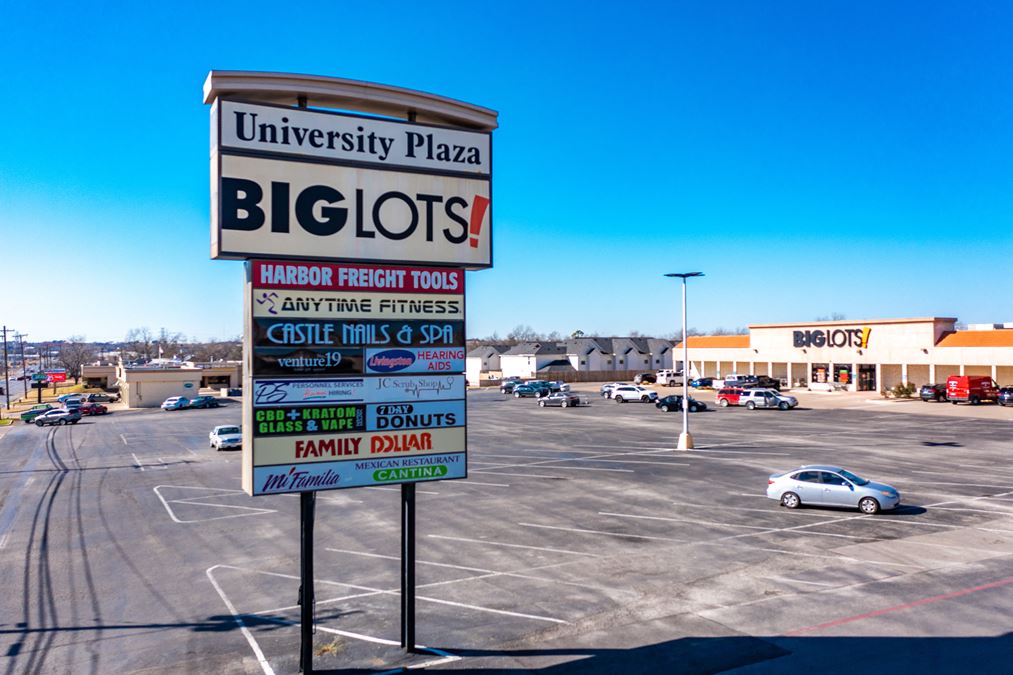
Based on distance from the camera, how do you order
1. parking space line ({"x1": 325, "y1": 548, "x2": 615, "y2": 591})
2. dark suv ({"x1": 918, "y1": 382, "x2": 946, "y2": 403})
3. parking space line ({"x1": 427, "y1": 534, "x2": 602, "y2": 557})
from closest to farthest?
parking space line ({"x1": 325, "y1": 548, "x2": 615, "y2": 591}) → parking space line ({"x1": 427, "y1": 534, "x2": 602, "y2": 557}) → dark suv ({"x1": 918, "y1": 382, "x2": 946, "y2": 403})

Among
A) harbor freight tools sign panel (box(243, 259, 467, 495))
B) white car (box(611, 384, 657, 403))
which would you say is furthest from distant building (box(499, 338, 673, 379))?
harbor freight tools sign panel (box(243, 259, 467, 495))

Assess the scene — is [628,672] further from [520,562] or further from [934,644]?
[520,562]

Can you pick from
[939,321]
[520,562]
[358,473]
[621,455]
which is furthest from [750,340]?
[358,473]

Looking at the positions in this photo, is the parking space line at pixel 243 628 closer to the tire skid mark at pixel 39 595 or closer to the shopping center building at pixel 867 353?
the tire skid mark at pixel 39 595

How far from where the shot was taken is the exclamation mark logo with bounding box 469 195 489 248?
1223 cm

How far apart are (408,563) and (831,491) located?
15492 millimetres

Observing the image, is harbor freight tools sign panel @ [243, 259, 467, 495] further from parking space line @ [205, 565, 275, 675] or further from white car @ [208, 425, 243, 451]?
white car @ [208, 425, 243, 451]

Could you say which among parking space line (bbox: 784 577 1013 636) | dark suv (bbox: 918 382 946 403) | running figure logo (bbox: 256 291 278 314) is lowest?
parking space line (bbox: 784 577 1013 636)

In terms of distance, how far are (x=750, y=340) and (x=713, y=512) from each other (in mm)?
68343

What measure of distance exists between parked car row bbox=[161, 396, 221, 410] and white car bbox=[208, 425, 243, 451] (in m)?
34.6

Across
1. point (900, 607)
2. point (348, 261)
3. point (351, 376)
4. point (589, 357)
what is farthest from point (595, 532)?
point (589, 357)

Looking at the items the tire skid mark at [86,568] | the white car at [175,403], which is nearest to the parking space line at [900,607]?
the tire skid mark at [86,568]

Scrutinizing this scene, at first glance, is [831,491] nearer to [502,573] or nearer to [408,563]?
[502,573]

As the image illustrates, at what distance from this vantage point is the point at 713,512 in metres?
22.2
